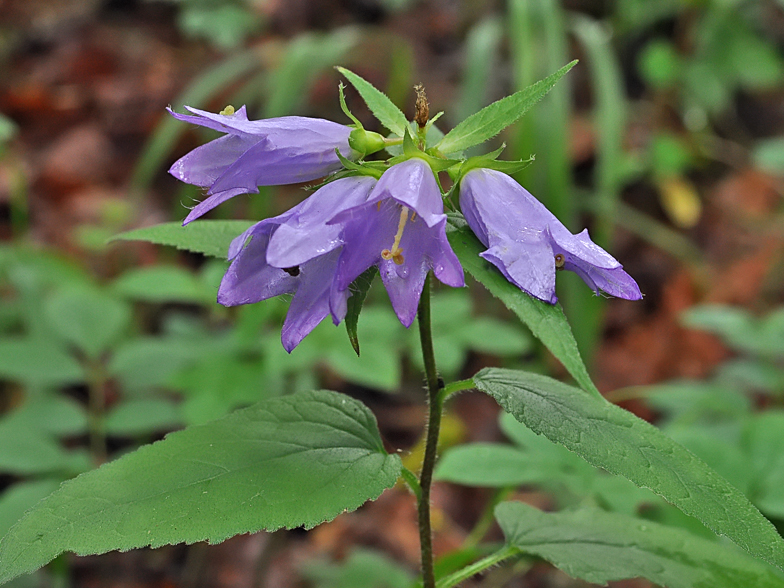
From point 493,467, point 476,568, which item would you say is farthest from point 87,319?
point 476,568

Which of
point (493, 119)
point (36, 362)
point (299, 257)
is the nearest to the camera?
point (299, 257)

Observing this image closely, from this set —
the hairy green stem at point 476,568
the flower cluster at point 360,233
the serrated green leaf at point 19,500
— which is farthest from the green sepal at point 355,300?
the serrated green leaf at point 19,500

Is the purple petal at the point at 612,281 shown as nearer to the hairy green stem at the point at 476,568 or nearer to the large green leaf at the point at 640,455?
the large green leaf at the point at 640,455

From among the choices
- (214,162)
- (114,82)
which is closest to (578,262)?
(214,162)

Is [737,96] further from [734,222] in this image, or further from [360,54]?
[360,54]

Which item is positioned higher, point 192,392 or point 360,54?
point 360,54

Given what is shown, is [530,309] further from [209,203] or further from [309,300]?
[209,203]

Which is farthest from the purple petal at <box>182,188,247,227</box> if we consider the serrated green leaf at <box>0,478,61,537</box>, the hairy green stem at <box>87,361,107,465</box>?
the hairy green stem at <box>87,361,107,465</box>
